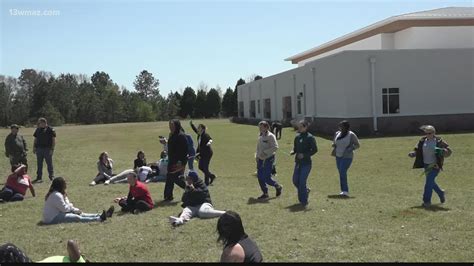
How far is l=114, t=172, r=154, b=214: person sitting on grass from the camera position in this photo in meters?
10.5

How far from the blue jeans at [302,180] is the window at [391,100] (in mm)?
25217

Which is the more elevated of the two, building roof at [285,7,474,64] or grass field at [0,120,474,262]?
building roof at [285,7,474,64]

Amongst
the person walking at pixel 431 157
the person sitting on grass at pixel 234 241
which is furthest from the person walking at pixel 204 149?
the person sitting on grass at pixel 234 241

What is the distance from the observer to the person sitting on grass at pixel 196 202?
31.4 ft

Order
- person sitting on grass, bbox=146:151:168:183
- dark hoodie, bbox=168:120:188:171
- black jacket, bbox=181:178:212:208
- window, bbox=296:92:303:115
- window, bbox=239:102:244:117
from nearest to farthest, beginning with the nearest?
black jacket, bbox=181:178:212:208
dark hoodie, bbox=168:120:188:171
person sitting on grass, bbox=146:151:168:183
window, bbox=296:92:303:115
window, bbox=239:102:244:117

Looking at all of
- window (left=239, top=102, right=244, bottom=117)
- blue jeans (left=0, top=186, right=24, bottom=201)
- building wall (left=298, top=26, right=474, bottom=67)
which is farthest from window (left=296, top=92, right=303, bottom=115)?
blue jeans (left=0, top=186, right=24, bottom=201)

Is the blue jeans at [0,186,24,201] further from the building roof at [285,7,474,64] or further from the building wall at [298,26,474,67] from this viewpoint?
the building wall at [298,26,474,67]

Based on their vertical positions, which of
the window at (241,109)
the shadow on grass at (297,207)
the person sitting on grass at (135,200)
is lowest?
the shadow on grass at (297,207)

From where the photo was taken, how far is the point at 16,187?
12531mm

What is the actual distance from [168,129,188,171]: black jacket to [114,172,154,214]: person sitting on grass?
110 centimetres

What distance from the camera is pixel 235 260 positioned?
15.7ft

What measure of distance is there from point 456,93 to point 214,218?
97.7 feet

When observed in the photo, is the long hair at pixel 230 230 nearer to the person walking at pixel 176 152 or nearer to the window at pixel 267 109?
the person walking at pixel 176 152

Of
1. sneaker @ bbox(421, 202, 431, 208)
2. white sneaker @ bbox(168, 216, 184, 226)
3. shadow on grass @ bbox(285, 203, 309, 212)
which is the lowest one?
sneaker @ bbox(421, 202, 431, 208)
